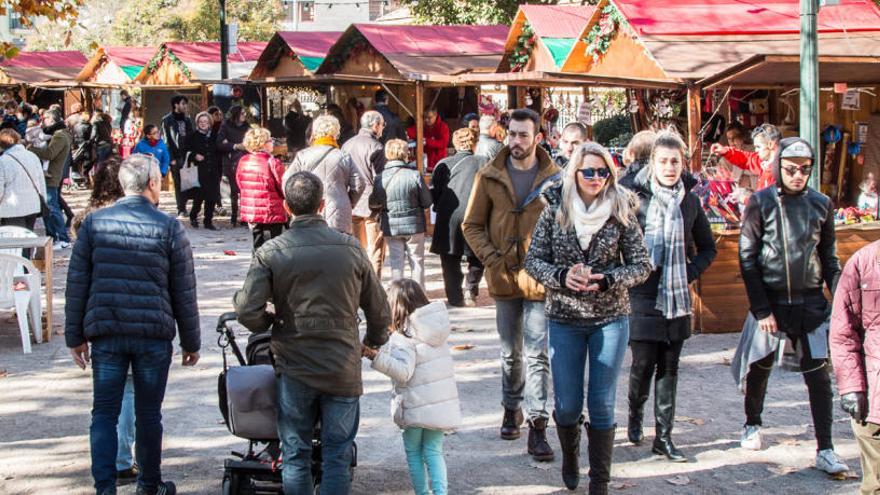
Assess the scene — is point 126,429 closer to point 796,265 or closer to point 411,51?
point 796,265

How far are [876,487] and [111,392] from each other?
343 cm

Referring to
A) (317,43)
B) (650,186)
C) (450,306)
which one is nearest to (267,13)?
(317,43)

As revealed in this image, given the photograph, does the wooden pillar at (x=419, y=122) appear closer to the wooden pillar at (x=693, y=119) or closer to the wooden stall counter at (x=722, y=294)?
the wooden pillar at (x=693, y=119)

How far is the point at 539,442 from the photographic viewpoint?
6703 mm

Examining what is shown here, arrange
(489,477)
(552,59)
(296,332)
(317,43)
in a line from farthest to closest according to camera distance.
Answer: (317,43) < (552,59) < (489,477) < (296,332)

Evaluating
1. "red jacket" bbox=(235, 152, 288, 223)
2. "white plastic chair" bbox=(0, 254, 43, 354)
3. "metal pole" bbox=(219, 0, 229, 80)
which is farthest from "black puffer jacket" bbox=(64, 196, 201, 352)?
"metal pole" bbox=(219, 0, 229, 80)

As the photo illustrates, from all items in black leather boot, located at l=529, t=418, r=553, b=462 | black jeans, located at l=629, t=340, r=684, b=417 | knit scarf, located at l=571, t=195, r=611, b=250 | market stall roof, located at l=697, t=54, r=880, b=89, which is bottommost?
black leather boot, located at l=529, t=418, r=553, b=462

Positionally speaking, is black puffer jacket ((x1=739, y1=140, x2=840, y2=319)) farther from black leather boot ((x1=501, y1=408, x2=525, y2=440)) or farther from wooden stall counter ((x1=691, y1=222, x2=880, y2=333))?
wooden stall counter ((x1=691, y1=222, x2=880, y2=333))

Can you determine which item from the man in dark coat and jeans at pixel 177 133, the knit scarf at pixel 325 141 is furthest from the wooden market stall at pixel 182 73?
the knit scarf at pixel 325 141

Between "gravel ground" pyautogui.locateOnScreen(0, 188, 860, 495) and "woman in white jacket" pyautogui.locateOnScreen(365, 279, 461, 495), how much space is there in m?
0.61

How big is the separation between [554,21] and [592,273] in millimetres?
13732

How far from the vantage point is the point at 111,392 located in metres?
5.80

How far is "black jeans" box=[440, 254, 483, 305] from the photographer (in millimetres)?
11367

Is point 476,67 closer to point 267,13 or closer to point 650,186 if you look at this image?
point 650,186
